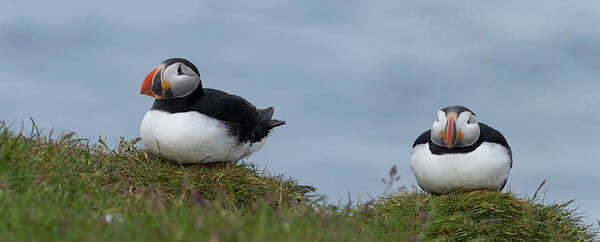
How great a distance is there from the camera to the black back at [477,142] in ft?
23.4

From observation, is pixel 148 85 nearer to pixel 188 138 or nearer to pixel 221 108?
pixel 188 138

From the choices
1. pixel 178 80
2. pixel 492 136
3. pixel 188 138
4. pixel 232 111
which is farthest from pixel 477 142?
pixel 178 80

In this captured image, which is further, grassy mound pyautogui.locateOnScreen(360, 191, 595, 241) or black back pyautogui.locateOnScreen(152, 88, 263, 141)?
black back pyautogui.locateOnScreen(152, 88, 263, 141)

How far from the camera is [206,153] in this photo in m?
7.60

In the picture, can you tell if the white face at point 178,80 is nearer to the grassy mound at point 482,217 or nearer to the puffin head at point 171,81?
the puffin head at point 171,81

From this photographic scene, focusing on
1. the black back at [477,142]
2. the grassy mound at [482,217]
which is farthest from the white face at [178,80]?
the black back at [477,142]

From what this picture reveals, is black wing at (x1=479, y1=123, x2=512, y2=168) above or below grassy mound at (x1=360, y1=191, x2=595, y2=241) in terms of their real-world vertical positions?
above

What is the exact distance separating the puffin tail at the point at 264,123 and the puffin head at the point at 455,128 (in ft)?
8.06

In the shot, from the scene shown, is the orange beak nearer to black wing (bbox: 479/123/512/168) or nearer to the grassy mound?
the grassy mound

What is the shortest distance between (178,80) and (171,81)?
89 mm

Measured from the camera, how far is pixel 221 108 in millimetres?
7605

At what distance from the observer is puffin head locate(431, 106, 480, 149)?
6.91 meters

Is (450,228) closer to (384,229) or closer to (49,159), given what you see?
(384,229)

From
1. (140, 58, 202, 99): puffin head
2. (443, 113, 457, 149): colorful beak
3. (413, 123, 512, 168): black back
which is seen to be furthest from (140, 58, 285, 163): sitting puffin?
(443, 113, 457, 149): colorful beak
